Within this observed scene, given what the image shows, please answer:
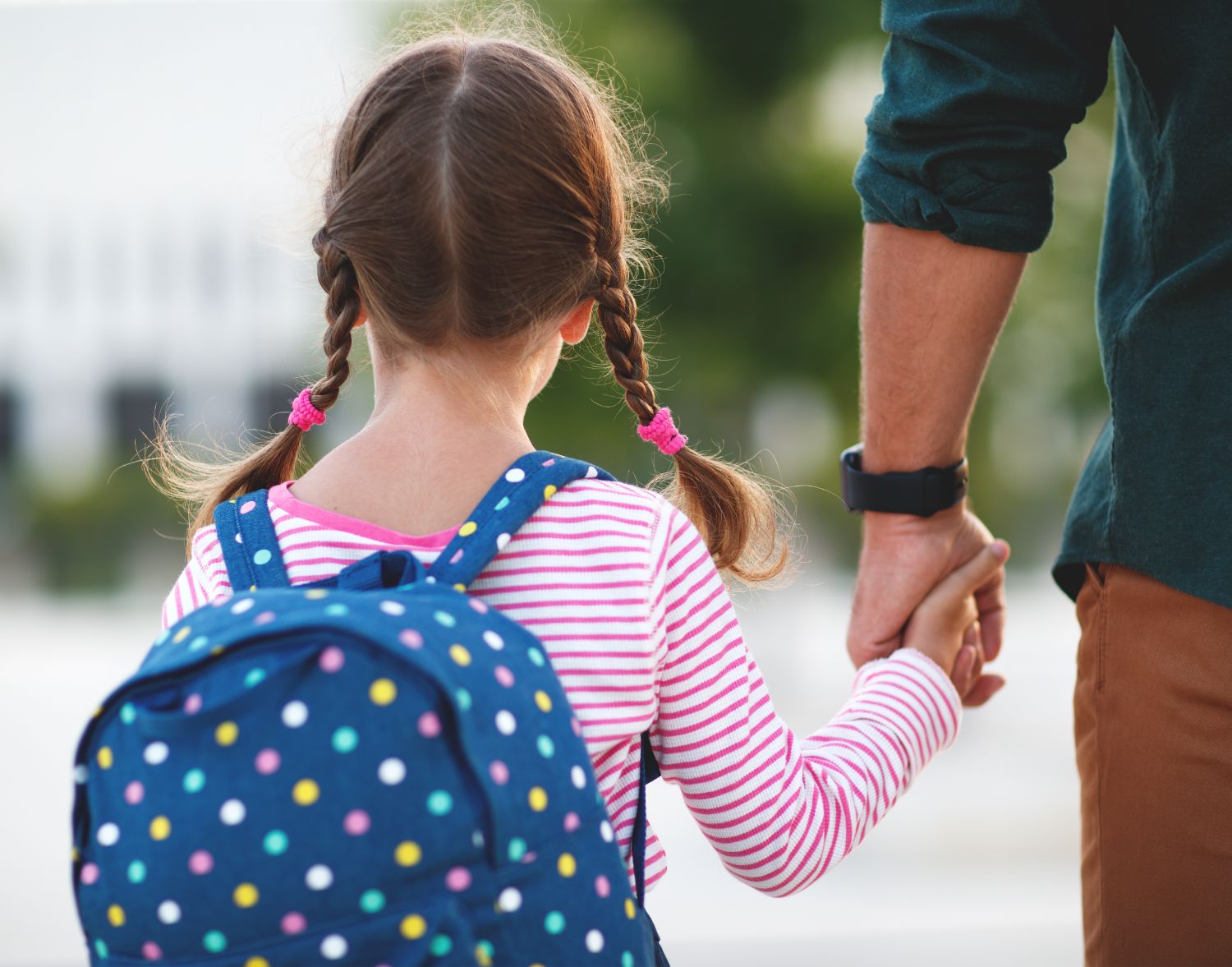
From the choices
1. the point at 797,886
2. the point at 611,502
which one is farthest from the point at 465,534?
the point at 797,886

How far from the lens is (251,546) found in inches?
55.8

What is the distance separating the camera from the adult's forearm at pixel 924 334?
1.87m

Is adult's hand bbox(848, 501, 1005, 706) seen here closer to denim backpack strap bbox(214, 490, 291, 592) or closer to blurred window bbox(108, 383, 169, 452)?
denim backpack strap bbox(214, 490, 291, 592)

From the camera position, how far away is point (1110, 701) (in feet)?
5.77

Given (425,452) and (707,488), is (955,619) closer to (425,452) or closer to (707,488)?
(707,488)

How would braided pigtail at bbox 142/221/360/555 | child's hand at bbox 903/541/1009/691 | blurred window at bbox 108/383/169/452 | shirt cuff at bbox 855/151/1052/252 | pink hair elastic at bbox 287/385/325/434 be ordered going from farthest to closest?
blurred window at bbox 108/383/169/452 → child's hand at bbox 903/541/1009/691 → shirt cuff at bbox 855/151/1052/252 → pink hair elastic at bbox 287/385/325/434 → braided pigtail at bbox 142/221/360/555

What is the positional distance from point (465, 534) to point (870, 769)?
2.29 ft

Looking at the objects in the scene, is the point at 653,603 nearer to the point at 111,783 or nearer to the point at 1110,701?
the point at 111,783

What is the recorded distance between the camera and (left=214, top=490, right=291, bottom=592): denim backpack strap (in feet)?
4.56

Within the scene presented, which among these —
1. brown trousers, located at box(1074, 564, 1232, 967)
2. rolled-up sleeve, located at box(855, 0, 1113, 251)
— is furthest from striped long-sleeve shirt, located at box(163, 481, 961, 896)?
rolled-up sleeve, located at box(855, 0, 1113, 251)

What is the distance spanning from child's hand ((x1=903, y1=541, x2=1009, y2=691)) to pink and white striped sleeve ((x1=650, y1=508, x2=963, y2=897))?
1.13 feet

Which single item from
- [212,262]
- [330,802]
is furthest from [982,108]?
[212,262]

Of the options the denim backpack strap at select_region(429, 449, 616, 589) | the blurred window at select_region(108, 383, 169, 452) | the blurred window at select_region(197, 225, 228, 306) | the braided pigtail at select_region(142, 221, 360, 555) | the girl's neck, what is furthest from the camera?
the blurred window at select_region(108, 383, 169, 452)

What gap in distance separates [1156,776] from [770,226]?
7351mm
